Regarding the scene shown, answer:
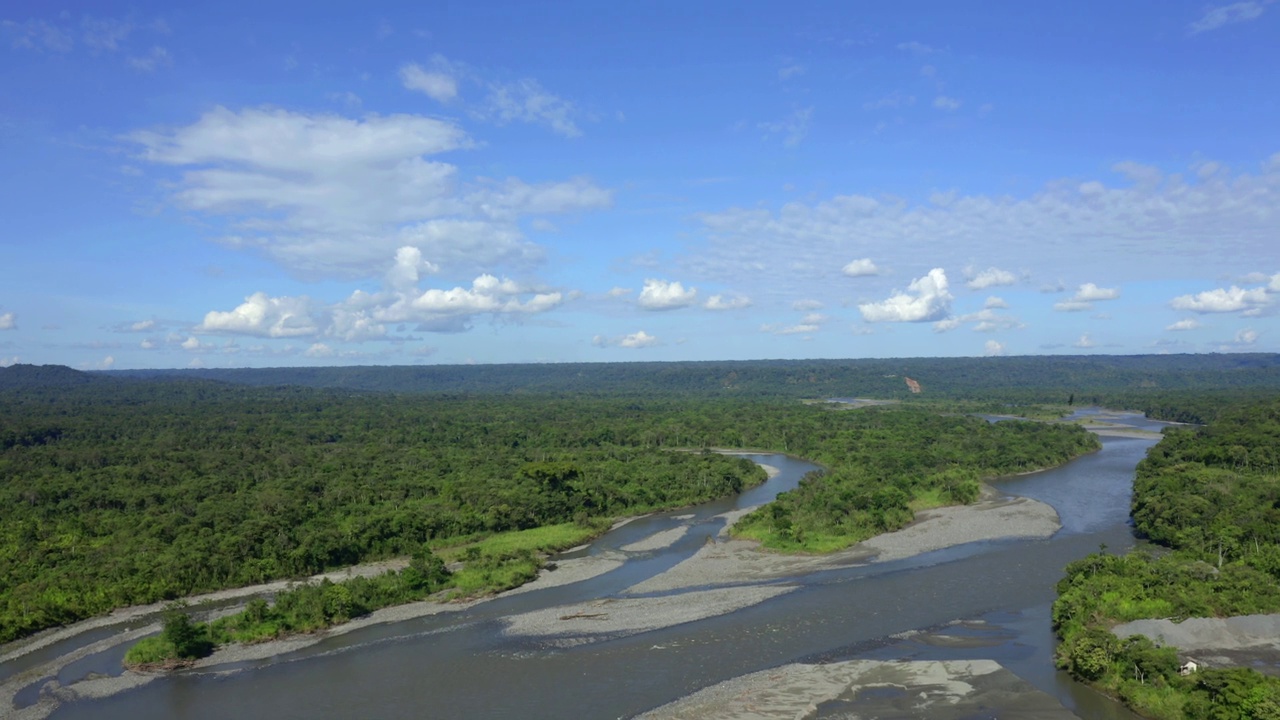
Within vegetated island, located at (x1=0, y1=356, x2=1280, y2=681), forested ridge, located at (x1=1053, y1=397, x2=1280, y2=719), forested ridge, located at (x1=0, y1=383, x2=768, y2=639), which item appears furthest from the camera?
forested ridge, located at (x1=0, y1=383, x2=768, y2=639)

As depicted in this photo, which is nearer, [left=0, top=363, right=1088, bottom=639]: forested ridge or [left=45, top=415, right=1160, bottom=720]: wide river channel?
[left=45, top=415, right=1160, bottom=720]: wide river channel

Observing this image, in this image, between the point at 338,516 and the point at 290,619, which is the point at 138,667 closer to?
the point at 290,619

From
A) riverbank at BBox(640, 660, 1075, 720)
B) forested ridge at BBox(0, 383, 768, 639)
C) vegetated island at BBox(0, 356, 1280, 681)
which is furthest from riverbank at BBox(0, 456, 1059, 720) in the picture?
riverbank at BBox(640, 660, 1075, 720)

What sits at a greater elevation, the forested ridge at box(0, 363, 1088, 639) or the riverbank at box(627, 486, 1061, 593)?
the forested ridge at box(0, 363, 1088, 639)

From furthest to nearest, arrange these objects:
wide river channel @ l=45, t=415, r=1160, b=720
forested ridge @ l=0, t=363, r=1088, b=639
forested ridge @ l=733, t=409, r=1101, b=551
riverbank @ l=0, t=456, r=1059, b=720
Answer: forested ridge @ l=733, t=409, r=1101, b=551, forested ridge @ l=0, t=363, r=1088, b=639, riverbank @ l=0, t=456, r=1059, b=720, wide river channel @ l=45, t=415, r=1160, b=720

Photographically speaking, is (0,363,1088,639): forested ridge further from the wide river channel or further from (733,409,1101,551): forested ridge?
the wide river channel

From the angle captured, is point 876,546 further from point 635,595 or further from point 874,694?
point 874,694

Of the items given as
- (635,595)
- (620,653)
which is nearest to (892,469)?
(635,595)
